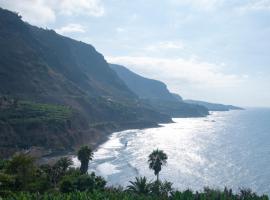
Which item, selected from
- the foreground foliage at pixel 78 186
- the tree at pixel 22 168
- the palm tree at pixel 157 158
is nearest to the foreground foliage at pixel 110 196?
the foreground foliage at pixel 78 186

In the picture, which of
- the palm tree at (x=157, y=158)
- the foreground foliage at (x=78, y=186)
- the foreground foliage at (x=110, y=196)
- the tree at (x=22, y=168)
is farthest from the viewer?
the palm tree at (x=157, y=158)

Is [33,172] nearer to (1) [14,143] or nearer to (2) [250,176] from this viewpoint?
(1) [14,143]

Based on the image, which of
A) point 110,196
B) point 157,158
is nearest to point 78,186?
point 110,196

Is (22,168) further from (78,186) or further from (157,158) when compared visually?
(157,158)

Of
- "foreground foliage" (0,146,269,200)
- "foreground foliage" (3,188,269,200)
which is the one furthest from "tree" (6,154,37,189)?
"foreground foliage" (3,188,269,200)

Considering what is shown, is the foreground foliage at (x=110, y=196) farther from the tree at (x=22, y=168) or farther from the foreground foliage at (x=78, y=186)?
the tree at (x=22, y=168)

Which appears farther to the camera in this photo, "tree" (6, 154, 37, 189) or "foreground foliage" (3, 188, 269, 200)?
"tree" (6, 154, 37, 189)

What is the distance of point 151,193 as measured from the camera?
311 ft

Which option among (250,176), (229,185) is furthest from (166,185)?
(250,176)

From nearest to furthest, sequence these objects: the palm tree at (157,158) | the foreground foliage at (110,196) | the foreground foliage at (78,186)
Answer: the foreground foliage at (110,196)
the foreground foliage at (78,186)
the palm tree at (157,158)

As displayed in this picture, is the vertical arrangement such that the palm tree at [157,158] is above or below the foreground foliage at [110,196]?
above

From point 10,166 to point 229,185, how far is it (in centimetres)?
8248

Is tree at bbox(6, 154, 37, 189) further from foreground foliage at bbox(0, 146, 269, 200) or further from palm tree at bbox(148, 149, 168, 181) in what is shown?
palm tree at bbox(148, 149, 168, 181)

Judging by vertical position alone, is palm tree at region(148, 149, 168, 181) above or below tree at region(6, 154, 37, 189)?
above
